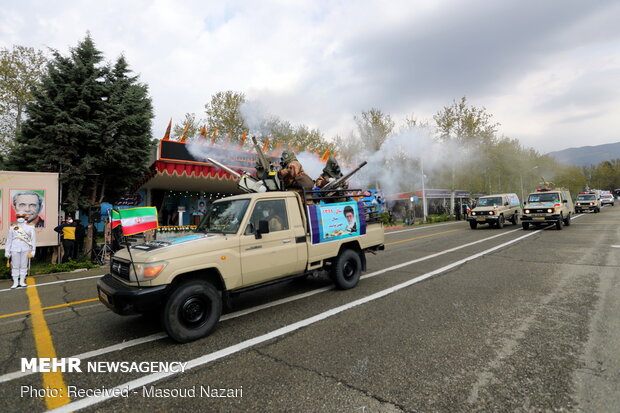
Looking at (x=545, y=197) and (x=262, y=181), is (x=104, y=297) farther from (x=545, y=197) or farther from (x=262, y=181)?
(x=545, y=197)

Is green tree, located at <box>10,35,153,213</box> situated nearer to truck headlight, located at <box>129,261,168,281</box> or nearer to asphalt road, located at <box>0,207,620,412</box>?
asphalt road, located at <box>0,207,620,412</box>

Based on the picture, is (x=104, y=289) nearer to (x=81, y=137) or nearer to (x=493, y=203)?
(x=81, y=137)

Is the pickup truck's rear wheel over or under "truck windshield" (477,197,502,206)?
under

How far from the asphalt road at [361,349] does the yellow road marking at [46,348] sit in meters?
0.03

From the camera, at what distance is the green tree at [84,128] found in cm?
1133

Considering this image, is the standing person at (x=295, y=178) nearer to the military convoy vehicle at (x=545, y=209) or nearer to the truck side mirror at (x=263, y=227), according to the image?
the truck side mirror at (x=263, y=227)

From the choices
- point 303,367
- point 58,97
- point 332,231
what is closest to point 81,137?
point 58,97

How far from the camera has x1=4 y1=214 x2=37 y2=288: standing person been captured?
306 inches

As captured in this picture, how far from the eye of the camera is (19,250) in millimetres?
7855

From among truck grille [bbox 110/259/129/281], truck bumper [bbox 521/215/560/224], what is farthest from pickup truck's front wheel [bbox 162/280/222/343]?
truck bumper [bbox 521/215/560/224]

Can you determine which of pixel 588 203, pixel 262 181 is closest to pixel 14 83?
pixel 262 181

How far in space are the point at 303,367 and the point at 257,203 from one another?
2.59m

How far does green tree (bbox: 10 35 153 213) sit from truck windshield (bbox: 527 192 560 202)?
20.3 m

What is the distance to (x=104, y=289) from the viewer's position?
13.0 ft
